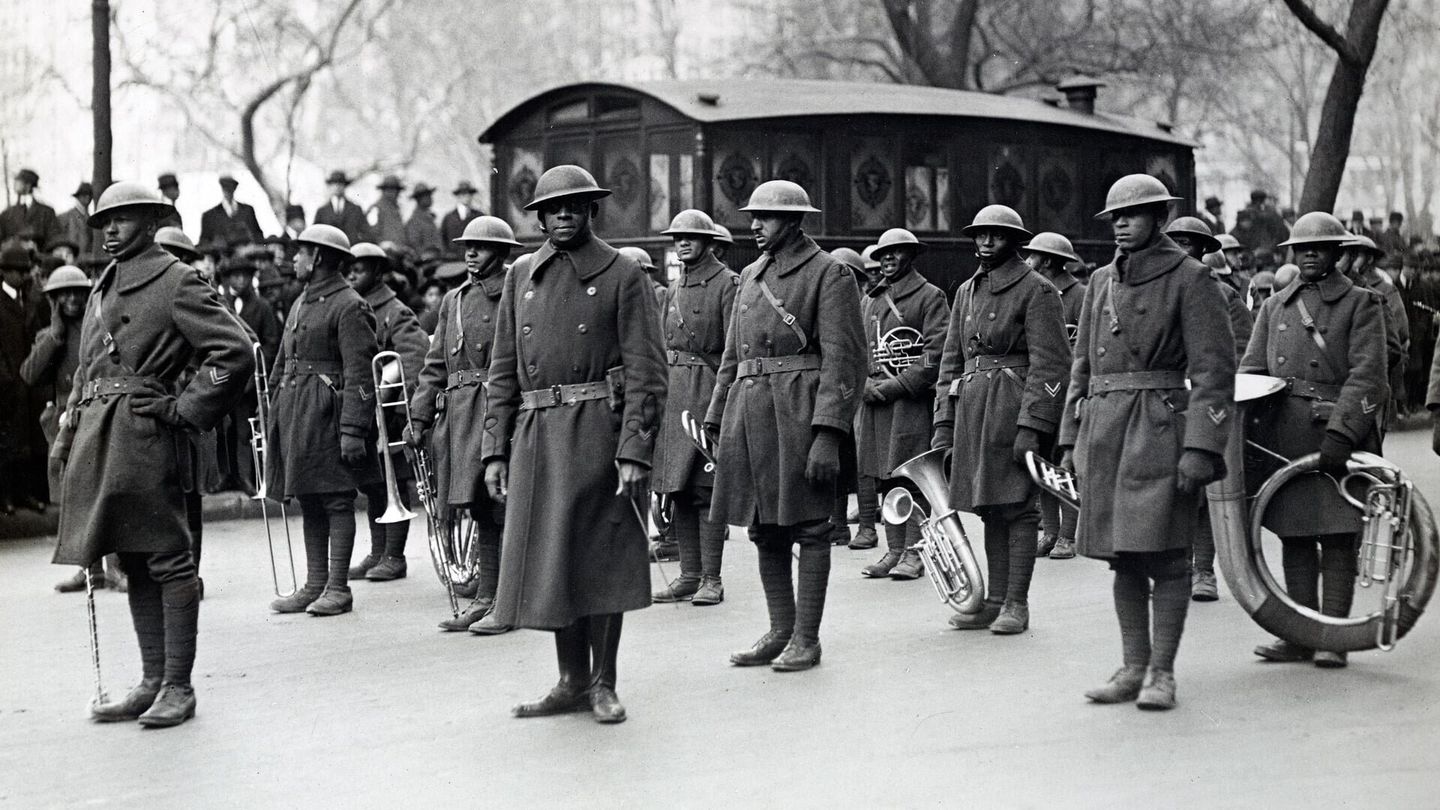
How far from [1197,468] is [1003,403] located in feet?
8.05

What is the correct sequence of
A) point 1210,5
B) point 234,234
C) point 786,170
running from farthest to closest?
point 1210,5, point 786,170, point 234,234

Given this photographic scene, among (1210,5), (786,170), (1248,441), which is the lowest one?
(1248,441)

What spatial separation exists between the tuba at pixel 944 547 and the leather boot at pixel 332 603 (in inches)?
120

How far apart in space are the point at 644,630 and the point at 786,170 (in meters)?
11.3

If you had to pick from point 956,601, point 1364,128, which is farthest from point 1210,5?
point 956,601

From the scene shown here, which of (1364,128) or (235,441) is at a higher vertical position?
(1364,128)

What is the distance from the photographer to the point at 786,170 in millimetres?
20078

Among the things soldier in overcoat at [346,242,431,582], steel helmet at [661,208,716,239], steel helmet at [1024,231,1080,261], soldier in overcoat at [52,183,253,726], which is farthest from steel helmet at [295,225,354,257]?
steel helmet at [1024,231,1080,261]

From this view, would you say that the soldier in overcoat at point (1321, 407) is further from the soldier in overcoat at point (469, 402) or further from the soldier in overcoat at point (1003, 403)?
the soldier in overcoat at point (469, 402)

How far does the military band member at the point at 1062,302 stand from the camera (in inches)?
433

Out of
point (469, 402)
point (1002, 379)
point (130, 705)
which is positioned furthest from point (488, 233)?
point (130, 705)

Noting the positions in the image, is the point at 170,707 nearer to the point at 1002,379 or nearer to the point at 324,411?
the point at 324,411

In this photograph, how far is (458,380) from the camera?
10148 millimetres

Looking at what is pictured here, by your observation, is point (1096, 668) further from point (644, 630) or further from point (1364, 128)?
point (1364, 128)
